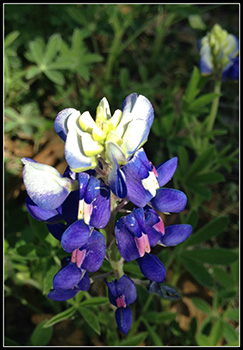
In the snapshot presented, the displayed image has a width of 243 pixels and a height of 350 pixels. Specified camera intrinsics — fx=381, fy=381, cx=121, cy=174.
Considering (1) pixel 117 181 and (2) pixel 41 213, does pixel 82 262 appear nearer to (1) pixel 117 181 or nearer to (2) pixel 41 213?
(2) pixel 41 213

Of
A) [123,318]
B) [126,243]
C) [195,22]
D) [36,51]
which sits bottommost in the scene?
[123,318]

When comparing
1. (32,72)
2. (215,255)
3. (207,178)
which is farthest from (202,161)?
(32,72)

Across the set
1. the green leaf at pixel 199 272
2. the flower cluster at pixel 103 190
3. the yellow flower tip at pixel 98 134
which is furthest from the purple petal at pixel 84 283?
the green leaf at pixel 199 272

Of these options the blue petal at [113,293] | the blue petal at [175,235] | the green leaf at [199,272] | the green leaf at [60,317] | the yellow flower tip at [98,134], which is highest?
the yellow flower tip at [98,134]

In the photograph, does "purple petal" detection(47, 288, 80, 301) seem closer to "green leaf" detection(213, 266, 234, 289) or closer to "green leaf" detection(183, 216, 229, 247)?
"green leaf" detection(183, 216, 229, 247)

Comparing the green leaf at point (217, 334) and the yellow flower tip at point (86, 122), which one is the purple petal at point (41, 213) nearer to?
the yellow flower tip at point (86, 122)

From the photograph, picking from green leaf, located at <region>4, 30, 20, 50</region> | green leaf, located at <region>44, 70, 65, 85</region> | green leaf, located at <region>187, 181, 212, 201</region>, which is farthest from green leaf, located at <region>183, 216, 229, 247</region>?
green leaf, located at <region>4, 30, 20, 50</region>
